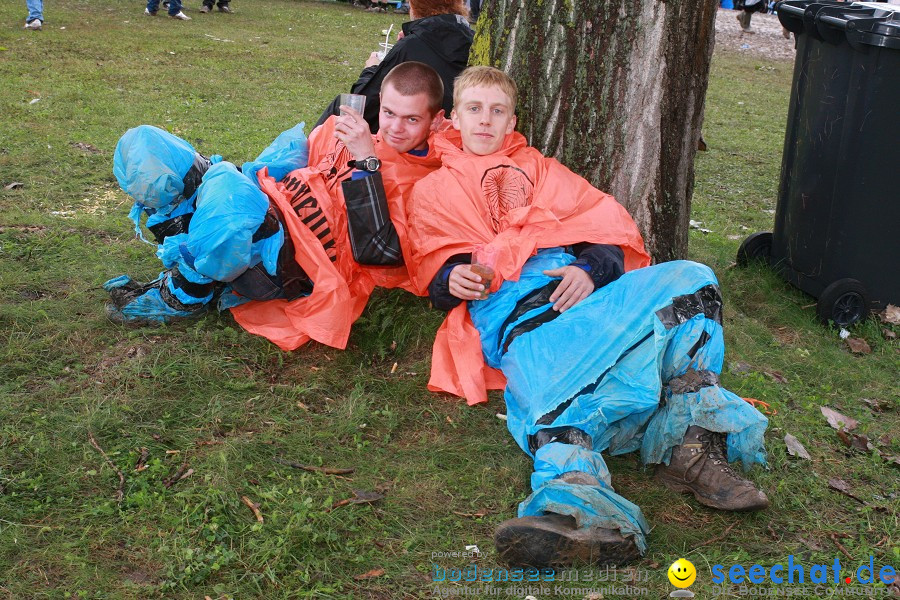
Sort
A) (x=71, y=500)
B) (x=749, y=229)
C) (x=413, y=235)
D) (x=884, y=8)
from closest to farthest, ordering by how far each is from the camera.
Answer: (x=71, y=500)
(x=413, y=235)
(x=884, y=8)
(x=749, y=229)

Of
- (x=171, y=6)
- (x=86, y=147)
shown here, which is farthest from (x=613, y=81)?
(x=171, y=6)

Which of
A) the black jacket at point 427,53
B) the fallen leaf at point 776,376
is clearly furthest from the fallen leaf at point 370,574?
the black jacket at point 427,53

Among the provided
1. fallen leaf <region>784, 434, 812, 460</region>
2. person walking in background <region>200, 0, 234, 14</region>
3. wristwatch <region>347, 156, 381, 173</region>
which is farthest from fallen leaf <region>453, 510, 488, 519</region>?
person walking in background <region>200, 0, 234, 14</region>

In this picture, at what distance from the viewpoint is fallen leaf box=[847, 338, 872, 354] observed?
4148 millimetres

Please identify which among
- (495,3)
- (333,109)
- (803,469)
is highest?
(495,3)

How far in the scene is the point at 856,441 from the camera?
317cm

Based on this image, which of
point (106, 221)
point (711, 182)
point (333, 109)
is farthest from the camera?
point (711, 182)

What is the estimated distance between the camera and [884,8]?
4238mm

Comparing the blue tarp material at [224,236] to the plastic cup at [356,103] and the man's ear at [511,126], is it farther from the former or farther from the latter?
the man's ear at [511,126]

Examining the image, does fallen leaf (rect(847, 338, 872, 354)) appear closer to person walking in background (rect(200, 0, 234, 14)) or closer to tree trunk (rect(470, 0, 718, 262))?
tree trunk (rect(470, 0, 718, 262))

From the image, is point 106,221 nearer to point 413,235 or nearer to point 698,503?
point 413,235

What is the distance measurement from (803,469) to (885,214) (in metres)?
1.83

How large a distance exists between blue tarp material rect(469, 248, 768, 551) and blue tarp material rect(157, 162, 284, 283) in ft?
3.72

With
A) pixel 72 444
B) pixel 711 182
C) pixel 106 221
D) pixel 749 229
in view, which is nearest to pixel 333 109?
pixel 106 221
